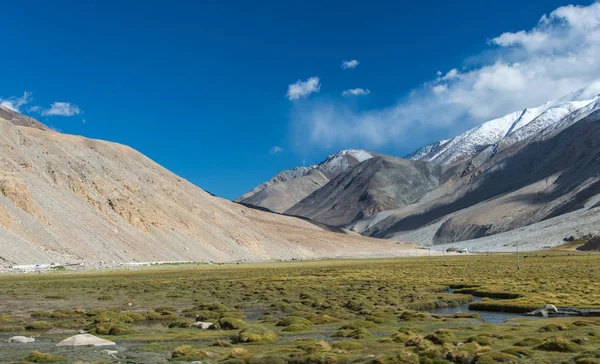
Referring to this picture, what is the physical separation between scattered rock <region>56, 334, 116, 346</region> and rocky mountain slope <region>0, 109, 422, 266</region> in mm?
74874

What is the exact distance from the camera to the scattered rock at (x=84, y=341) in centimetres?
2325

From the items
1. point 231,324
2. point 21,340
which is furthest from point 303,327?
point 21,340

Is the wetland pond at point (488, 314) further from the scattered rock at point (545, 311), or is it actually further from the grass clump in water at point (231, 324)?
the grass clump in water at point (231, 324)

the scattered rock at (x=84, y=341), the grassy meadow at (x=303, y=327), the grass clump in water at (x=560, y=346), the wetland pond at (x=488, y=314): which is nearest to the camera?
the grassy meadow at (x=303, y=327)

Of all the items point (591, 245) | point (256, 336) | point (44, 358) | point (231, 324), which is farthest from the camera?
point (591, 245)

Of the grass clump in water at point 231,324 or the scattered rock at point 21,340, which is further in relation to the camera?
the grass clump in water at point 231,324

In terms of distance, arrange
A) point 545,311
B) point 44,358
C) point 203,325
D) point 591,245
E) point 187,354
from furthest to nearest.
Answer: point 591,245 → point 545,311 → point 203,325 → point 187,354 → point 44,358

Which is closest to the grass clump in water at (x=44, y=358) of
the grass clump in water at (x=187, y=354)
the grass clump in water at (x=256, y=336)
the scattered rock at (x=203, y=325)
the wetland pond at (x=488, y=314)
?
the grass clump in water at (x=187, y=354)

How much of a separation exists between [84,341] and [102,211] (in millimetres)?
114146

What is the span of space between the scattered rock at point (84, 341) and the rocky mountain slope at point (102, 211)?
74874 mm

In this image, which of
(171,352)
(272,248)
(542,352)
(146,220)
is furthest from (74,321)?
(272,248)

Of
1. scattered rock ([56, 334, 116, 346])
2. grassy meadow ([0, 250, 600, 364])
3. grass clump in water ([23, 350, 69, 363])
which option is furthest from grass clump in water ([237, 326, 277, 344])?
grass clump in water ([23, 350, 69, 363])

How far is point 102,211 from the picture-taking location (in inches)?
5212

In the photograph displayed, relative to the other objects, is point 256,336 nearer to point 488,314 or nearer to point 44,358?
point 44,358
